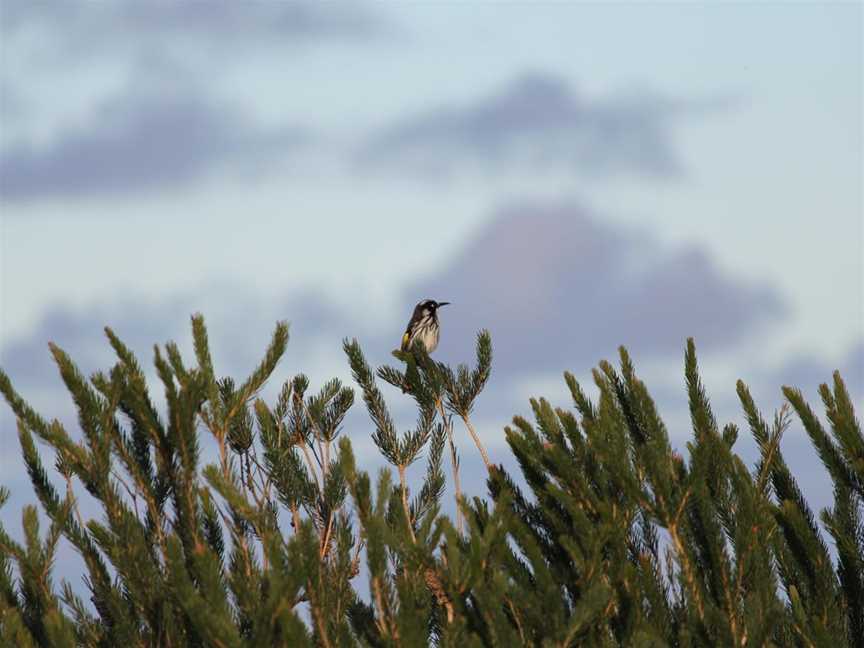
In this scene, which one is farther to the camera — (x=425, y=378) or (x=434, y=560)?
(x=425, y=378)

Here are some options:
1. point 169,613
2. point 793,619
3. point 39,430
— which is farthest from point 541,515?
point 39,430

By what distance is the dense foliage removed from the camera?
710 cm

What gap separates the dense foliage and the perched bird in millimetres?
7417

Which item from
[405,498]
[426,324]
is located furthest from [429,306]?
[405,498]

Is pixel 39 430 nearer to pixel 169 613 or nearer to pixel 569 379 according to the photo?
pixel 169 613

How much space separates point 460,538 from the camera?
320 inches

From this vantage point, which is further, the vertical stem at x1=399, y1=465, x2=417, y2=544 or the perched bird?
the perched bird

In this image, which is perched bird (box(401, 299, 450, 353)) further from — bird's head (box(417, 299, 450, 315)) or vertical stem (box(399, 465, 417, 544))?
vertical stem (box(399, 465, 417, 544))

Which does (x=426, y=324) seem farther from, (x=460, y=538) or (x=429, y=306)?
(x=460, y=538)

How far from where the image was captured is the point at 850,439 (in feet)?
30.4

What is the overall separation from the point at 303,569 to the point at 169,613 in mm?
1440

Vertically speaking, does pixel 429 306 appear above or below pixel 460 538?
above

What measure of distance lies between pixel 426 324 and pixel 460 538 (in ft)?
30.8

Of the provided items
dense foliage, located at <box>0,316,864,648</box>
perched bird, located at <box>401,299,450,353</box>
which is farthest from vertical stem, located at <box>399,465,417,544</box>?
perched bird, located at <box>401,299,450,353</box>
